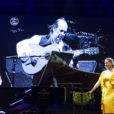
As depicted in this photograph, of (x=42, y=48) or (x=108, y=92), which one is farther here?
(x=42, y=48)

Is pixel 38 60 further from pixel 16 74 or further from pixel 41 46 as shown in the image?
pixel 16 74

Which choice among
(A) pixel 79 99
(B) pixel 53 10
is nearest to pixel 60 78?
(A) pixel 79 99

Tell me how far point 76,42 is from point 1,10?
2471 mm

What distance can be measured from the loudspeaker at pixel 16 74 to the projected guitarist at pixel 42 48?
0.12 meters

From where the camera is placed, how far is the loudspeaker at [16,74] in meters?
6.34

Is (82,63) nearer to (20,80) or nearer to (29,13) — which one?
(20,80)

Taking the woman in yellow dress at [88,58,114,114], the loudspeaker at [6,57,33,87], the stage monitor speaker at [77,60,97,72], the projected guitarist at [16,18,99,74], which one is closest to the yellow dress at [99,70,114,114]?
the woman in yellow dress at [88,58,114,114]

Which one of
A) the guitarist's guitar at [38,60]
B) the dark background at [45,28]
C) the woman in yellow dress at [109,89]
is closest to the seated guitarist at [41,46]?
the guitarist's guitar at [38,60]

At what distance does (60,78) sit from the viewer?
5.11 meters

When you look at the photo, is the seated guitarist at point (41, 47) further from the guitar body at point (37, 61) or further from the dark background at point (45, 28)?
the dark background at point (45, 28)

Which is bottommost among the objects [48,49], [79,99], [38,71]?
[79,99]

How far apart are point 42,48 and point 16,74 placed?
0.99 meters

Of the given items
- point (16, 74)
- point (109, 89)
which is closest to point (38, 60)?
point (16, 74)

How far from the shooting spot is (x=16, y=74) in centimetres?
638
